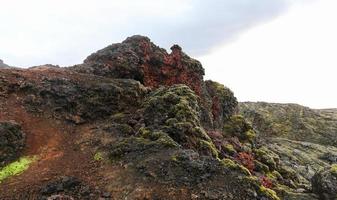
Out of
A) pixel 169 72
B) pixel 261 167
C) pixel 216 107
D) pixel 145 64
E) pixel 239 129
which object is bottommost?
pixel 261 167

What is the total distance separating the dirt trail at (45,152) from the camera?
814 inches

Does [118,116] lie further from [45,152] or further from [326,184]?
[326,184]

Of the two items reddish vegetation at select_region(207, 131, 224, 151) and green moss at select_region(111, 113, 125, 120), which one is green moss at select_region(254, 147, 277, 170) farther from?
green moss at select_region(111, 113, 125, 120)

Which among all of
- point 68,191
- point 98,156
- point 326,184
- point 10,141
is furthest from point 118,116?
point 326,184

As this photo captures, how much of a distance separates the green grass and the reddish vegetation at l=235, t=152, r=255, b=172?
56.7 feet

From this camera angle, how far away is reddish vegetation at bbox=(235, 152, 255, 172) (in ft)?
109

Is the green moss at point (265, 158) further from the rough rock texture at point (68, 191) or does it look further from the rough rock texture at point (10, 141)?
the rough rock texture at point (10, 141)

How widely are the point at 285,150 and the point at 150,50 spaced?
22.6 m

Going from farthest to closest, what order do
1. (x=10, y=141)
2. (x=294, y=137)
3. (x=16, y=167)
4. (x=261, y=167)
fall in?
(x=294, y=137)
(x=261, y=167)
(x=10, y=141)
(x=16, y=167)

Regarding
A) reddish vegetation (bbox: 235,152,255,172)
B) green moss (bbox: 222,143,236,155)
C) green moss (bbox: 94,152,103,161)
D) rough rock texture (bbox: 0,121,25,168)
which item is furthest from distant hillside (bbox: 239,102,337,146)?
rough rock texture (bbox: 0,121,25,168)

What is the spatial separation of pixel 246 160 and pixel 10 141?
19.4m

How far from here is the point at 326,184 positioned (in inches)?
942

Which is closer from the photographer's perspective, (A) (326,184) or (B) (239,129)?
(A) (326,184)

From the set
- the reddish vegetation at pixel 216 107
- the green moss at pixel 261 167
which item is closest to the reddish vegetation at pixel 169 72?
the reddish vegetation at pixel 216 107
